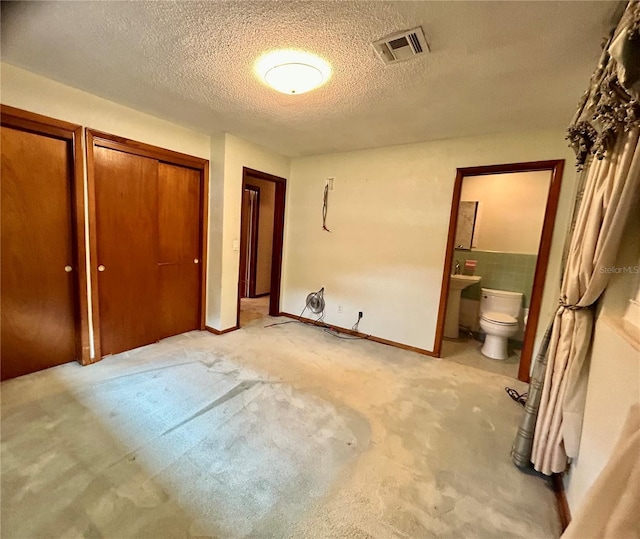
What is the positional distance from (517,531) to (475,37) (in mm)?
2365

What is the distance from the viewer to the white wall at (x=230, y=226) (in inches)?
126

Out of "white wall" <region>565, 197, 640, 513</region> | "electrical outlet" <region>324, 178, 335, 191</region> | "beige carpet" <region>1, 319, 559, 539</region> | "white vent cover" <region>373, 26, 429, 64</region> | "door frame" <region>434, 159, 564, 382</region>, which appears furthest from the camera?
"electrical outlet" <region>324, 178, 335, 191</region>

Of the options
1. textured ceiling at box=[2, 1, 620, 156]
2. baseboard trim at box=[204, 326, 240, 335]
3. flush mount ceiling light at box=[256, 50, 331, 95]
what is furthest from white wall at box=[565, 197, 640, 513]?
baseboard trim at box=[204, 326, 240, 335]

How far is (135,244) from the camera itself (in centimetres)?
278

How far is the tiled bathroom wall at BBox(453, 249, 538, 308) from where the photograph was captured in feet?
11.9

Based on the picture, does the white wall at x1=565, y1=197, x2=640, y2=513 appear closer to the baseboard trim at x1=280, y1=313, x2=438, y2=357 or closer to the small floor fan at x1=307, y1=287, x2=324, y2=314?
the baseboard trim at x1=280, y1=313, x2=438, y2=357

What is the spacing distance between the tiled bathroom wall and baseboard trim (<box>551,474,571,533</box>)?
258 centimetres

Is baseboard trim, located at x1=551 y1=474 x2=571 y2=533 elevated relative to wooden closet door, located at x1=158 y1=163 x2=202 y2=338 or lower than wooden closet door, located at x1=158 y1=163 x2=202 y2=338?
lower

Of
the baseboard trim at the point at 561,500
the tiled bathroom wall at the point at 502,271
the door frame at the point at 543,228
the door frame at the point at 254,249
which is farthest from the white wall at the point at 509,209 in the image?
the door frame at the point at 254,249

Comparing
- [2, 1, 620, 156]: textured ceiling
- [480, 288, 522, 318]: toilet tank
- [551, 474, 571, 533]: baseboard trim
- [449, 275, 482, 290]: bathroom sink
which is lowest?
[551, 474, 571, 533]: baseboard trim

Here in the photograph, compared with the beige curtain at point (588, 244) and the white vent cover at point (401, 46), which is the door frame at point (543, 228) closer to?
the beige curtain at point (588, 244)

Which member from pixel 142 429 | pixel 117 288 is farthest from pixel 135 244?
pixel 142 429

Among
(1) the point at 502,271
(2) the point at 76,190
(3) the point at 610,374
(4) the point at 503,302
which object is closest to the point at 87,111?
(2) the point at 76,190

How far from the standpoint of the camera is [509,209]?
12.4 ft
